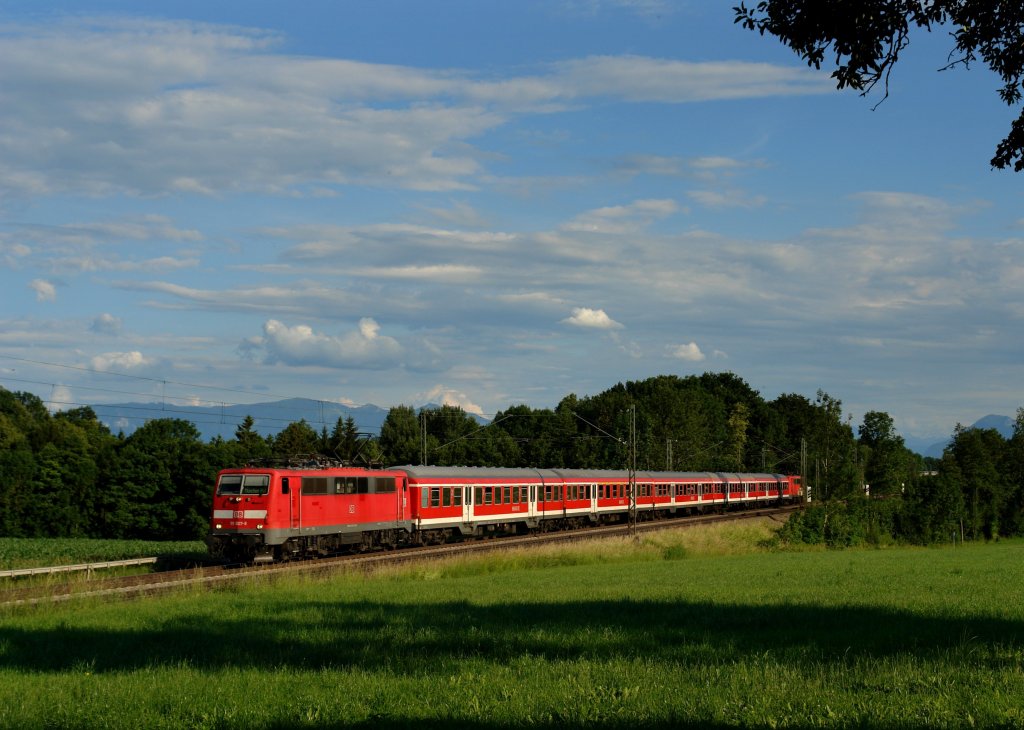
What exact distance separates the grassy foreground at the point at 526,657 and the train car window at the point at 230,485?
392 inches

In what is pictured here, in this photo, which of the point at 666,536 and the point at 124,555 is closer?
the point at 124,555

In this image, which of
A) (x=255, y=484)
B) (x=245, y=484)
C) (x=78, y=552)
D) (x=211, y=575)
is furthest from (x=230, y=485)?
(x=78, y=552)

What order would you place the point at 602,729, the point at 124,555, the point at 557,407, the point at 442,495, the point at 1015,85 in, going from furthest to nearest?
the point at 557,407 < the point at 442,495 < the point at 124,555 < the point at 1015,85 < the point at 602,729

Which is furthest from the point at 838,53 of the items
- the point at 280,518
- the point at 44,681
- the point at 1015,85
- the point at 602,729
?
the point at 280,518

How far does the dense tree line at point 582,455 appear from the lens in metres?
82.5

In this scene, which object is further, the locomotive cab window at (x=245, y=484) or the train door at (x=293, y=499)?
the train door at (x=293, y=499)

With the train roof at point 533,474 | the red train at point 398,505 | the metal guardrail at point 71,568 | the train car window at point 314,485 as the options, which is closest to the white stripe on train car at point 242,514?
the red train at point 398,505

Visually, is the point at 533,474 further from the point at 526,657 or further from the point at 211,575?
the point at 526,657

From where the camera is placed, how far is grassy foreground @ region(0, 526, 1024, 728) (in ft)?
39.7

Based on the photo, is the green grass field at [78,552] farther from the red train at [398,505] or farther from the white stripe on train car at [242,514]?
the red train at [398,505]

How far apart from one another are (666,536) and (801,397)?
458 ft

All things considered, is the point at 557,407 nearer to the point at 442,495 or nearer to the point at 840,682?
the point at 442,495

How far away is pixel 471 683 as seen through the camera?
13.7 meters

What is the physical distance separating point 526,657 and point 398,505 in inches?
1233
